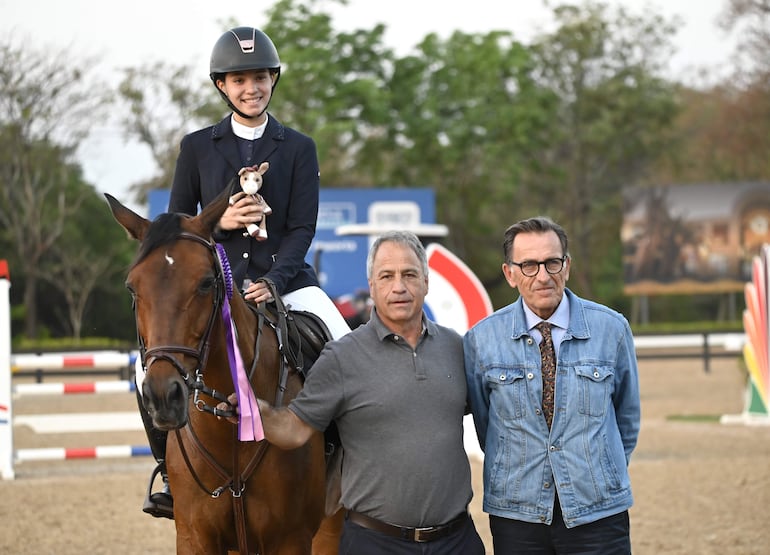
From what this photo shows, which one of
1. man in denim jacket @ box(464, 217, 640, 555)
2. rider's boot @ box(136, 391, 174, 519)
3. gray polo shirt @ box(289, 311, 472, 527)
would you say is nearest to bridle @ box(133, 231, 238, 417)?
gray polo shirt @ box(289, 311, 472, 527)

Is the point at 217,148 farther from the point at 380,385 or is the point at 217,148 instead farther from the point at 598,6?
the point at 598,6

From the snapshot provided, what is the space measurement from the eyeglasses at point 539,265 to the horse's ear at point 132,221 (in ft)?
4.58

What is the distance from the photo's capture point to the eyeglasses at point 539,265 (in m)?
3.91

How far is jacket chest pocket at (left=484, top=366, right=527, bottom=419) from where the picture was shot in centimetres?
387

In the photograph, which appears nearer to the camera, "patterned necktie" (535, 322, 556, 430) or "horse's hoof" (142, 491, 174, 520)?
"patterned necktie" (535, 322, 556, 430)

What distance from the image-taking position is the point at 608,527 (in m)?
3.84

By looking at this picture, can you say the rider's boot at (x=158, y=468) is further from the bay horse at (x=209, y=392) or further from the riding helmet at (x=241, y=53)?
the riding helmet at (x=241, y=53)

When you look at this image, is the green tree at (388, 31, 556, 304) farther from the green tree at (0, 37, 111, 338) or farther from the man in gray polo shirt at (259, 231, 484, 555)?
the man in gray polo shirt at (259, 231, 484, 555)

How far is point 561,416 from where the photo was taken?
12.6 feet

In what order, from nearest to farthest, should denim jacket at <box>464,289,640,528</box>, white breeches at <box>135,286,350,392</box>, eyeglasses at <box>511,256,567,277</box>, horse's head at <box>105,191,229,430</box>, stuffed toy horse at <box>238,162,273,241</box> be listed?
1. horse's head at <box>105,191,229,430</box>
2. denim jacket at <box>464,289,640,528</box>
3. eyeglasses at <box>511,256,567,277</box>
4. stuffed toy horse at <box>238,162,273,241</box>
5. white breeches at <box>135,286,350,392</box>

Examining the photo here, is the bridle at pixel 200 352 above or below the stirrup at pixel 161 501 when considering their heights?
above

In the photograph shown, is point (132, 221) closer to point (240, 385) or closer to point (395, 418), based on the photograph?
point (240, 385)

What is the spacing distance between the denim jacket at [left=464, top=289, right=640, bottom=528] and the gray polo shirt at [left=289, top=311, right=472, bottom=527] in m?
0.12

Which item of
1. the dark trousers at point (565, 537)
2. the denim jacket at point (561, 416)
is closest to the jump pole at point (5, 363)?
the denim jacket at point (561, 416)
